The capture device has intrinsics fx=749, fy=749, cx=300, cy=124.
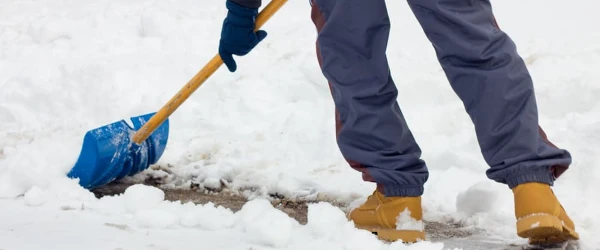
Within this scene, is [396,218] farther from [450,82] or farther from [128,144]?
[128,144]

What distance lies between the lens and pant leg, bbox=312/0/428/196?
2.29 metres

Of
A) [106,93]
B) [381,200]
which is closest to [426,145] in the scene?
[381,200]

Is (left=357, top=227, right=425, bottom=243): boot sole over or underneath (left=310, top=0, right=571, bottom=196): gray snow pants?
underneath

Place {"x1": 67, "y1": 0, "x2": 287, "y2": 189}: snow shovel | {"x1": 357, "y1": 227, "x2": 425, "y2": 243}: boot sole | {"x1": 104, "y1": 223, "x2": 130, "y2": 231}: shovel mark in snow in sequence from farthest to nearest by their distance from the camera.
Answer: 1. {"x1": 67, "y1": 0, "x2": 287, "y2": 189}: snow shovel
2. {"x1": 357, "y1": 227, "x2": 425, "y2": 243}: boot sole
3. {"x1": 104, "y1": 223, "x2": 130, "y2": 231}: shovel mark in snow

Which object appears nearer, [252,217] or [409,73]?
[252,217]

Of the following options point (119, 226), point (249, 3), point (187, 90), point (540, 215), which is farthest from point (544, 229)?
point (187, 90)

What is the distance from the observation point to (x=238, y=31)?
276cm

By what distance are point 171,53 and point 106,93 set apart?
0.73 metres

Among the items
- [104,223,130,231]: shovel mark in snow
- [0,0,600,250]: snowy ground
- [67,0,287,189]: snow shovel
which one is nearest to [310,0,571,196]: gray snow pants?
[0,0,600,250]: snowy ground

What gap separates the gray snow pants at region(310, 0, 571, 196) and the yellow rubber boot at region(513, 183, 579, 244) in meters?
0.04

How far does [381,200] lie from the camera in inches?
94.3

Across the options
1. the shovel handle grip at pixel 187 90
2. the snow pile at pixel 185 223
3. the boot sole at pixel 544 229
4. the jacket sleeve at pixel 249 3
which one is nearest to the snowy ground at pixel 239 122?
the snow pile at pixel 185 223

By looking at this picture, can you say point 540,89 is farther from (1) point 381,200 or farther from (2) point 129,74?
(2) point 129,74

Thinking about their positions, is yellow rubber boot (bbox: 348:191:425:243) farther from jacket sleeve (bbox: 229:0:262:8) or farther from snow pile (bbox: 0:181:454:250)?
jacket sleeve (bbox: 229:0:262:8)
